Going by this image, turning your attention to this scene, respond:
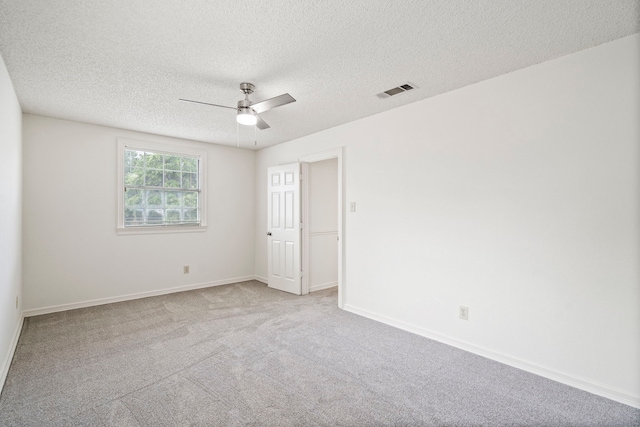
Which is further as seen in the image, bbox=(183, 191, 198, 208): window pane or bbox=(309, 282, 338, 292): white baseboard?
bbox=(183, 191, 198, 208): window pane

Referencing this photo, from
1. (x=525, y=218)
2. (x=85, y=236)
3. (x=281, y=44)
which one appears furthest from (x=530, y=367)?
(x=85, y=236)

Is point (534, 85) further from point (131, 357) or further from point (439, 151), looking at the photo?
point (131, 357)

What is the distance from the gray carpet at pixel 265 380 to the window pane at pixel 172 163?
235 cm

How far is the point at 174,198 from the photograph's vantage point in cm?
505

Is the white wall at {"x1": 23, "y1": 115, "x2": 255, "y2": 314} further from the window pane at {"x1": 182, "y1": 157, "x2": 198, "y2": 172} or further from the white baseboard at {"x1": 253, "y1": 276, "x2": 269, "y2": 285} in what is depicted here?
the white baseboard at {"x1": 253, "y1": 276, "x2": 269, "y2": 285}

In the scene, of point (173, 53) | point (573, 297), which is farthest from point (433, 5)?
point (573, 297)

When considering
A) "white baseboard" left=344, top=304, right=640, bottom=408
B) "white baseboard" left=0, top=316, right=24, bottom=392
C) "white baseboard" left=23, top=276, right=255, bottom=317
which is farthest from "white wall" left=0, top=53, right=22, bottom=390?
"white baseboard" left=344, top=304, right=640, bottom=408

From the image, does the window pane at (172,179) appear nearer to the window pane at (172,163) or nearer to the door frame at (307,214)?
the window pane at (172,163)

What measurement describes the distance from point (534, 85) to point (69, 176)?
17.1 ft

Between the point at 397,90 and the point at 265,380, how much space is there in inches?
110

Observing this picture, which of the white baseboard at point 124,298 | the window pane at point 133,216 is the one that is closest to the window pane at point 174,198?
the window pane at point 133,216

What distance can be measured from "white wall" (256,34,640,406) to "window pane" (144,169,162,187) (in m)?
3.30

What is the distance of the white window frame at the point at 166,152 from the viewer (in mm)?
4488

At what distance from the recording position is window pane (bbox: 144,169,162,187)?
15.7 ft
